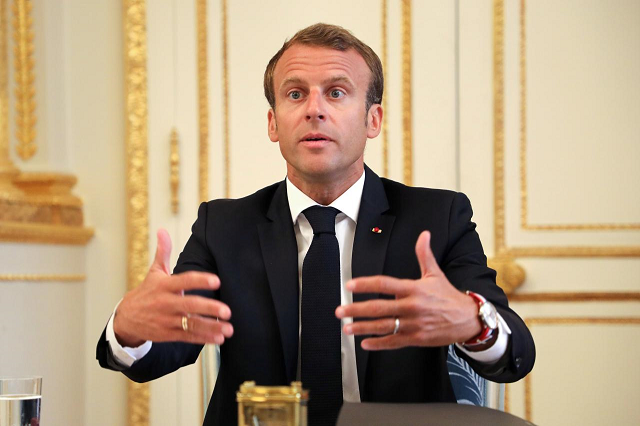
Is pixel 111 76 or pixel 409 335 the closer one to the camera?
pixel 409 335

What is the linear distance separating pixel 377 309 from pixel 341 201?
0.72m

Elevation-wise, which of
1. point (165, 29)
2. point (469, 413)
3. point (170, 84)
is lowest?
point (469, 413)

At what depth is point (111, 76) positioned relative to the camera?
3436mm

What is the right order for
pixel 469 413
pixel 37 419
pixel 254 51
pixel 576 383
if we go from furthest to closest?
pixel 254 51
pixel 576 383
pixel 37 419
pixel 469 413

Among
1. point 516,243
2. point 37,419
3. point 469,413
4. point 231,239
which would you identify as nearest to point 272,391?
point 469,413

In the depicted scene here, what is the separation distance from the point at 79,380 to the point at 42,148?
34.7 inches

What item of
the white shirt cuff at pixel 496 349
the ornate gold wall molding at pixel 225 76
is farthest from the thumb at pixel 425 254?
the ornate gold wall molding at pixel 225 76

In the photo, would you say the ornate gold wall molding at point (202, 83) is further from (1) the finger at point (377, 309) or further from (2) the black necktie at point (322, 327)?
(1) the finger at point (377, 309)

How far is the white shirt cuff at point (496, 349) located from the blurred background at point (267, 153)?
A: 1662mm

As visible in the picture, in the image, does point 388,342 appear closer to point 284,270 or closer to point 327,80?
point 284,270

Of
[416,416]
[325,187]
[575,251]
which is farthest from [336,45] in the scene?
[575,251]

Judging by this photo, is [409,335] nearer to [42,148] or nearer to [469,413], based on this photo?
[469,413]

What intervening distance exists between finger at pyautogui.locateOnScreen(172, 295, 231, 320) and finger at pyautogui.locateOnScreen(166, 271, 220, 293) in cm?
1

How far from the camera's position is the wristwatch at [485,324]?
54.7 inches
